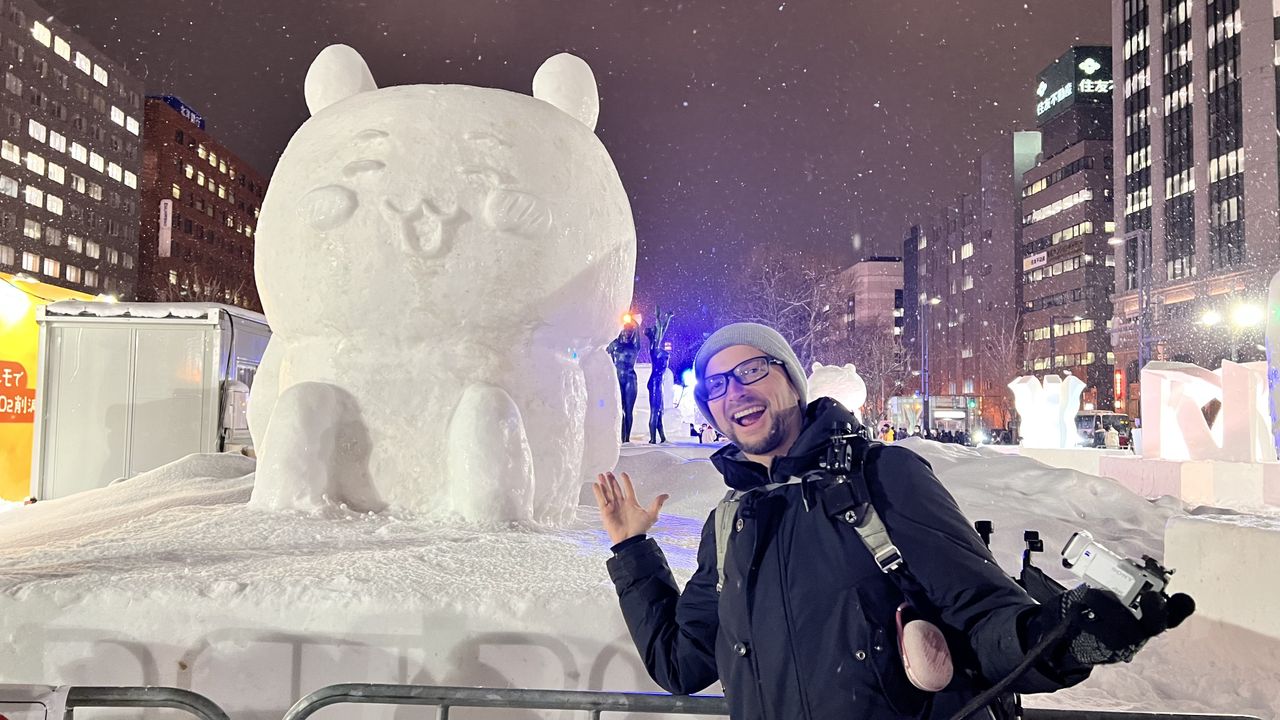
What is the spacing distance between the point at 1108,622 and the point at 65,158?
70.9 m

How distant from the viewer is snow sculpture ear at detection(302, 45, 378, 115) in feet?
19.6

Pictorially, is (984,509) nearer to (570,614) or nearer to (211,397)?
(570,614)

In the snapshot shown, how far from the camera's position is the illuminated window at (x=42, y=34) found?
5469 cm

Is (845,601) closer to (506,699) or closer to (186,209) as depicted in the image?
(506,699)

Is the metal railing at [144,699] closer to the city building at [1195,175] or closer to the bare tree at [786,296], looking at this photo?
the bare tree at [786,296]

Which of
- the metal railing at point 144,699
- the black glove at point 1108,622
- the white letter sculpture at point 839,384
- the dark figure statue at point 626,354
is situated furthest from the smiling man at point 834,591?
the white letter sculpture at point 839,384

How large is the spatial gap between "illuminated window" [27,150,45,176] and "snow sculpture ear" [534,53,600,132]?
2482 inches

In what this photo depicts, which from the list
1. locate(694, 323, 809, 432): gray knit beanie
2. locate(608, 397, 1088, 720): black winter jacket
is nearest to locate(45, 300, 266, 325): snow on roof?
locate(694, 323, 809, 432): gray knit beanie

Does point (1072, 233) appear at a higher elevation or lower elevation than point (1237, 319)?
higher

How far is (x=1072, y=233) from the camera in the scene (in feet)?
207

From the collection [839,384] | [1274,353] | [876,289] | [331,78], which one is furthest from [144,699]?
[876,289]

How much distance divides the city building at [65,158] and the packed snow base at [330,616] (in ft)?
204

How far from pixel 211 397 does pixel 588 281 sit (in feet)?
23.1

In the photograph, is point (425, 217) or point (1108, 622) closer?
point (1108, 622)
